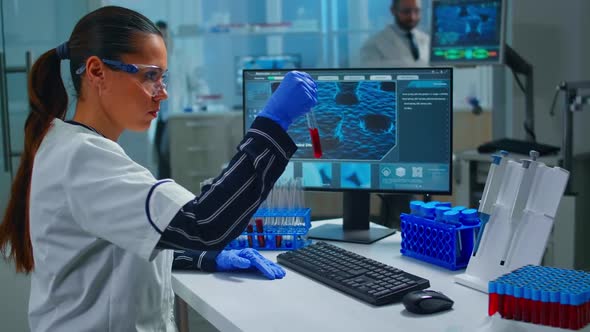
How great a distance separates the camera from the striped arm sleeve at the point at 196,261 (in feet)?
5.18

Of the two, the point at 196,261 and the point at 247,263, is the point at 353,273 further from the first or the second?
the point at 196,261

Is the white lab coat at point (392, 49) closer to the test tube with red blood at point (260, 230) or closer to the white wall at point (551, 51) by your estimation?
the white wall at point (551, 51)

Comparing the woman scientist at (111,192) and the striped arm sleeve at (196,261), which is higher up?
the woman scientist at (111,192)

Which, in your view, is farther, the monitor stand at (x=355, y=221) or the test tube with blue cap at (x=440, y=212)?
the monitor stand at (x=355, y=221)

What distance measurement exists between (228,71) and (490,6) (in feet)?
8.55

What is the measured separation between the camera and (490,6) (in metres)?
3.33

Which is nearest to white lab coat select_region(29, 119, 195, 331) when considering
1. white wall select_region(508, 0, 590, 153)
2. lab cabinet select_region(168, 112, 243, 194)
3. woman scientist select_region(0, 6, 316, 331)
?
woman scientist select_region(0, 6, 316, 331)

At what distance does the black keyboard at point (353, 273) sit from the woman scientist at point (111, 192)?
12.2 inches

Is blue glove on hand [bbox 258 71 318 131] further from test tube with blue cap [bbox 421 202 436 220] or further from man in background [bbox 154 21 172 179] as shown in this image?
man in background [bbox 154 21 172 179]

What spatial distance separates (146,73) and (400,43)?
347 cm

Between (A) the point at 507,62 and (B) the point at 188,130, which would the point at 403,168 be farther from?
(B) the point at 188,130

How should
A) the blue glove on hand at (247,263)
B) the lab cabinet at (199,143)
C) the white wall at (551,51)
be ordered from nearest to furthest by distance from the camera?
the blue glove on hand at (247,263), the white wall at (551,51), the lab cabinet at (199,143)

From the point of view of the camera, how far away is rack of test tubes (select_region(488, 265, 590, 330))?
1.06 m

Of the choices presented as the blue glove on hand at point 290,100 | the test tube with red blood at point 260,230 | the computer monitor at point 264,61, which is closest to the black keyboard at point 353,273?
the test tube with red blood at point 260,230
